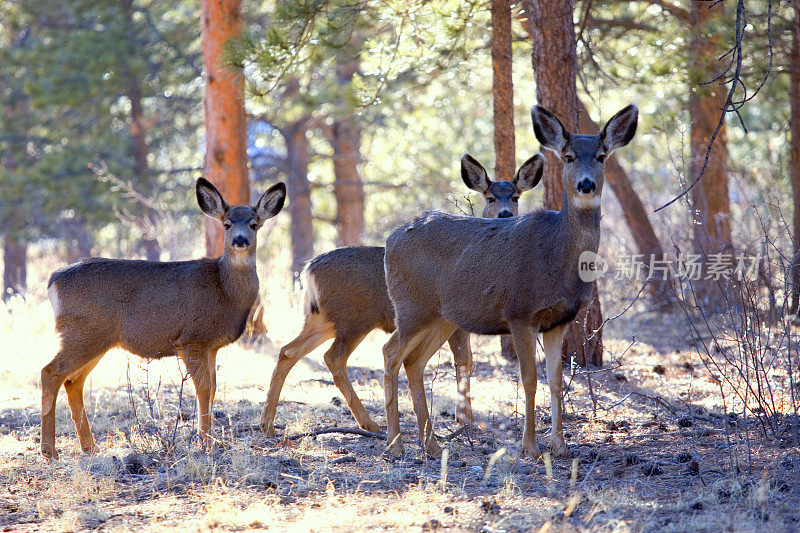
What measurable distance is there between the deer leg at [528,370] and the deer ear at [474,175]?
3.02 m

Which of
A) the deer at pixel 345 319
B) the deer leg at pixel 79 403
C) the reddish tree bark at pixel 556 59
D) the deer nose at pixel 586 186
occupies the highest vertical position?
the reddish tree bark at pixel 556 59

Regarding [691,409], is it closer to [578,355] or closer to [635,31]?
[578,355]

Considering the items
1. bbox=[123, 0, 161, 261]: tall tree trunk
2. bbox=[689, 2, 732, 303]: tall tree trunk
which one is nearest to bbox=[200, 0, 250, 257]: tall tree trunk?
bbox=[689, 2, 732, 303]: tall tree trunk

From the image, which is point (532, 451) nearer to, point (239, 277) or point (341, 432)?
point (341, 432)

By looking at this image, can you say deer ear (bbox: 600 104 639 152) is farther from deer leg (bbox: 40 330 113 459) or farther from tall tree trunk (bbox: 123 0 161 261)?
tall tree trunk (bbox: 123 0 161 261)

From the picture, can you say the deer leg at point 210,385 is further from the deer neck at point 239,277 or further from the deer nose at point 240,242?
the deer nose at point 240,242

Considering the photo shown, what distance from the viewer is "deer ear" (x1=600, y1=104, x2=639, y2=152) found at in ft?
22.5

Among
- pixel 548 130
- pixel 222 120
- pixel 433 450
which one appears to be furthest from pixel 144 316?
pixel 222 120

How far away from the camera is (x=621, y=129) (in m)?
6.93

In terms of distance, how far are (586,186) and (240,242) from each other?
3.18 meters

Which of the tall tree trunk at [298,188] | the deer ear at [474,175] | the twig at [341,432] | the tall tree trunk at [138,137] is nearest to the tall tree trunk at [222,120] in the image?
the deer ear at [474,175]

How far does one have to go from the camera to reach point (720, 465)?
616cm

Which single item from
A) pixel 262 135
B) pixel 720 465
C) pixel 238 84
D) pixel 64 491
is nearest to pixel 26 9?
pixel 262 135

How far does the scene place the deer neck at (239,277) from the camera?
789 centimetres
